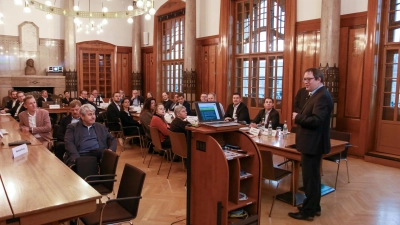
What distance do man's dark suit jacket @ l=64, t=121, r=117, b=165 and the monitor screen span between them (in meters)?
1.48

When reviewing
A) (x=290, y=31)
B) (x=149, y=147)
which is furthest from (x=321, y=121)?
(x=290, y=31)

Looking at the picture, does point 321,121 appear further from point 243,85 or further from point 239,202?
point 243,85

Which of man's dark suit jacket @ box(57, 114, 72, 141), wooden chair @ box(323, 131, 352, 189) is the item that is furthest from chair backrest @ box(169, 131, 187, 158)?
wooden chair @ box(323, 131, 352, 189)

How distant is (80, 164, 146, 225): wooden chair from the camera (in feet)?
8.34

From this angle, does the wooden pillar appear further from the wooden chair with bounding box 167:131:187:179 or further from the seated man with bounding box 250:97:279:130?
the wooden chair with bounding box 167:131:187:179

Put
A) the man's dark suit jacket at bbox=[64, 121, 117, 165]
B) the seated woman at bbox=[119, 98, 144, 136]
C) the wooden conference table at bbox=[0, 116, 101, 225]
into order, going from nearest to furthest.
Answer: the wooden conference table at bbox=[0, 116, 101, 225]
the man's dark suit jacket at bbox=[64, 121, 117, 165]
the seated woman at bbox=[119, 98, 144, 136]

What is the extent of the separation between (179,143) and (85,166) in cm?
174

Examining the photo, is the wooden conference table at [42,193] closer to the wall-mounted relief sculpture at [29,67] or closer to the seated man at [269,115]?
the seated man at [269,115]

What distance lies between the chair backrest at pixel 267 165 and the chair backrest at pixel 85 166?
183 cm

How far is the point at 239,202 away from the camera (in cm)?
293

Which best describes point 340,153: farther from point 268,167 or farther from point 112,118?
point 112,118

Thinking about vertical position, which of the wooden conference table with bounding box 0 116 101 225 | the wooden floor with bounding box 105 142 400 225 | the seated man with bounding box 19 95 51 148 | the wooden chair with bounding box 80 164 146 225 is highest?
the seated man with bounding box 19 95 51 148

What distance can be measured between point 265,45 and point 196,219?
6294 mm

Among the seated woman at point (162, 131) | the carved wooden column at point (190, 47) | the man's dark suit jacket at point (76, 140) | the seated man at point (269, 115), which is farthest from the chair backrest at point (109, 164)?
the carved wooden column at point (190, 47)
